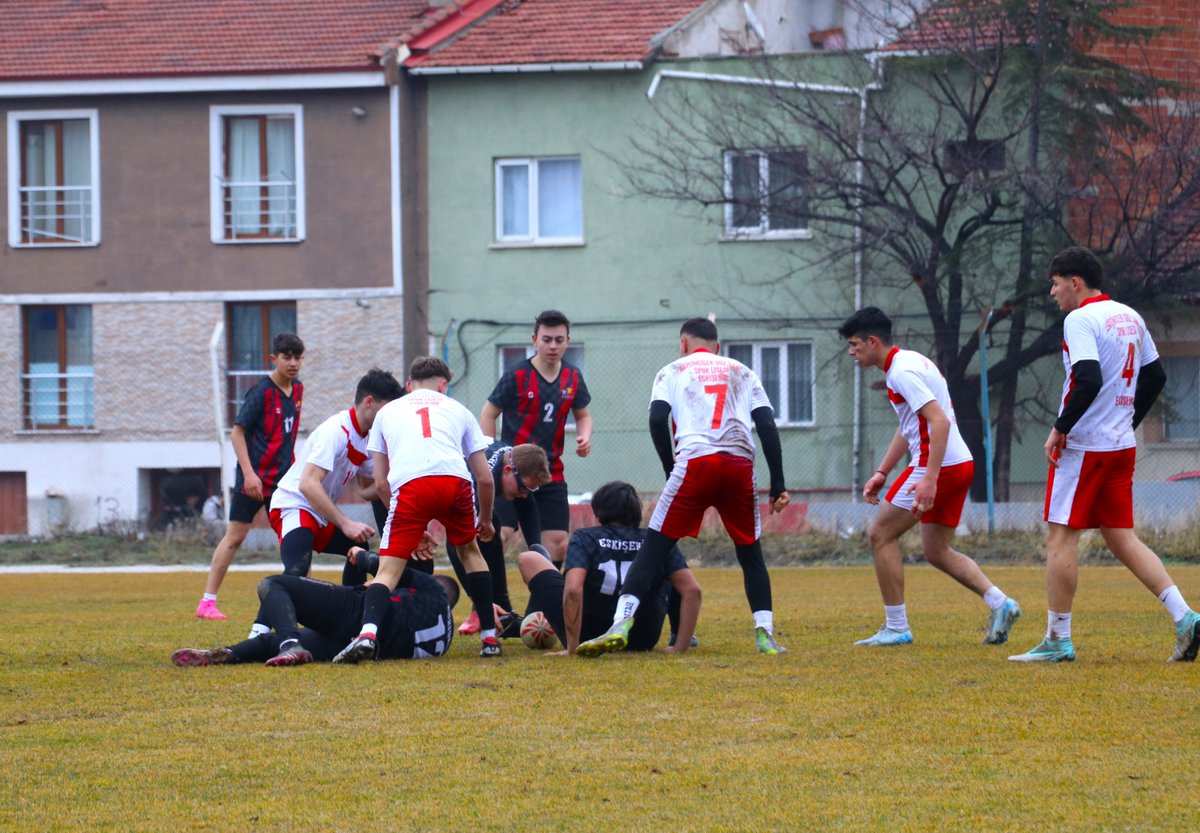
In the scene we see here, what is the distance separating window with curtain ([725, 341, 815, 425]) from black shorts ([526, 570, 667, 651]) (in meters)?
18.2

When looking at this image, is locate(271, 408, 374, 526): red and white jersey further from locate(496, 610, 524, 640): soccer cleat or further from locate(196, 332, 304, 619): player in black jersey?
locate(196, 332, 304, 619): player in black jersey

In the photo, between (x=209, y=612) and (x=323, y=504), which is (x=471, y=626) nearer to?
(x=323, y=504)

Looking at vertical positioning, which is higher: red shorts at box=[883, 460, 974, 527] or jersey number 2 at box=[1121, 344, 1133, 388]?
jersey number 2 at box=[1121, 344, 1133, 388]

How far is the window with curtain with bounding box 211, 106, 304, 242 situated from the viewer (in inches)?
1130

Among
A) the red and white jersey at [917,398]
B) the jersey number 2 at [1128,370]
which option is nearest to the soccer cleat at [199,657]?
the red and white jersey at [917,398]

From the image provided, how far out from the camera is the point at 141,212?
28.9 metres

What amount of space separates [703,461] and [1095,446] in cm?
192

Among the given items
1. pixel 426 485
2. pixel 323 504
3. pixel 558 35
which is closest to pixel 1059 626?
pixel 426 485

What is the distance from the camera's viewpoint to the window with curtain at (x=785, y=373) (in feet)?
88.4

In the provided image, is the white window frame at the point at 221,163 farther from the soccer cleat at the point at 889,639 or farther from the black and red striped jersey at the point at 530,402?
the soccer cleat at the point at 889,639

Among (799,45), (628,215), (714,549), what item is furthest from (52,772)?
(799,45)

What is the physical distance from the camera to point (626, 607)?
8.27 metres

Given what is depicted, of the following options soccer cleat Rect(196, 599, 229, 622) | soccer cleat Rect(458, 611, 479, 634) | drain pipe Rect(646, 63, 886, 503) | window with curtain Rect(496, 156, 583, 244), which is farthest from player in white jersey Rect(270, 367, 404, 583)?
window with curtain Rect(496, 156, 583, 244)

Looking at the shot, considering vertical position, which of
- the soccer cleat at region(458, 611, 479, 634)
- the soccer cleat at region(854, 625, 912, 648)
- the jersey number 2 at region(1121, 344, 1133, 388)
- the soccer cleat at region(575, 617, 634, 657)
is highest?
the jersey number 2 at region(1121, 344, 1133, 388)
